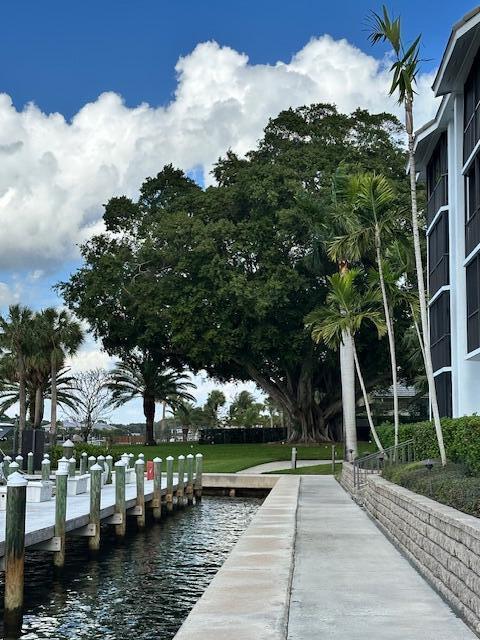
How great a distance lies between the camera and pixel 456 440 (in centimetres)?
2177

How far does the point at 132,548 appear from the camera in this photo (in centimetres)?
1984

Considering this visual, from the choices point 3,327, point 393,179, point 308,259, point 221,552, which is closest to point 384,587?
point 221,552

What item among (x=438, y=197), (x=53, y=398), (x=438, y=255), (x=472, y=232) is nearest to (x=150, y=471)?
(x=438, y=255)

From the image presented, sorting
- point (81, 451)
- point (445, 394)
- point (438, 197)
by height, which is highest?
point (438, 197)

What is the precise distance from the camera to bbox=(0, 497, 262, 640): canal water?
1191cm

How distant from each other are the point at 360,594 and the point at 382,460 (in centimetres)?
1722

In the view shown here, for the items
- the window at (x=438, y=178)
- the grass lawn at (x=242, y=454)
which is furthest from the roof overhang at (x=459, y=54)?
the grass lawn at (x=242, y=454)

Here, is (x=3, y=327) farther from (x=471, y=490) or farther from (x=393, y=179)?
(x=471, y=490)

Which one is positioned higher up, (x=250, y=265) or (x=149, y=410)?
(x=250, y=265)

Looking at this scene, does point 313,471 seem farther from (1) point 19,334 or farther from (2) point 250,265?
(1) point 19,334

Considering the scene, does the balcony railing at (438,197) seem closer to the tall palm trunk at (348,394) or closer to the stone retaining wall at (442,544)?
the tall palm trunk at (348,394)

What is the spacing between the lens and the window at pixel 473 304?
26156mm

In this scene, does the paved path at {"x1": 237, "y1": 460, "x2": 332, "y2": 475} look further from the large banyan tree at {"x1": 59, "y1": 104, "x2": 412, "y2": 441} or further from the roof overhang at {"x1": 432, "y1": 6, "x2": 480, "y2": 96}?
the roof overhang at {"x1": 432, "y1": 6, "x2": 480, "y2": 96}

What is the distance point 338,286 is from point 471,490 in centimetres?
2016
